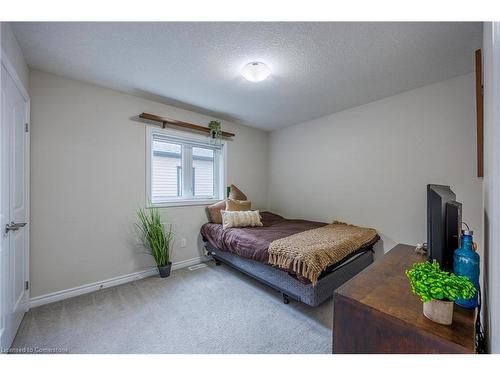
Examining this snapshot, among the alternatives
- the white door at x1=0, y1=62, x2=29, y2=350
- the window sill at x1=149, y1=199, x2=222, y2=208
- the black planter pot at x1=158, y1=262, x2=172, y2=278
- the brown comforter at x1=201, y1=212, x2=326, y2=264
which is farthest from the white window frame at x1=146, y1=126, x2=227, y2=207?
the white door at x1=0, y1=62, x2=29, y2=350

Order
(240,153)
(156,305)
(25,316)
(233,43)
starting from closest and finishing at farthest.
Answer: (233,43) → (25,316) → (156,305) → (240,153)

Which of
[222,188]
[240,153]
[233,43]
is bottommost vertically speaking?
[222,188]

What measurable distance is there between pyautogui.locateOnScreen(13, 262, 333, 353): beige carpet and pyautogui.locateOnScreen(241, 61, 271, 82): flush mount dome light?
86.8 inches

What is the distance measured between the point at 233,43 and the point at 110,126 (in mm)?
1770

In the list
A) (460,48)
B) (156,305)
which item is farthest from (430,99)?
(156,305)

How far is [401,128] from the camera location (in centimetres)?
250

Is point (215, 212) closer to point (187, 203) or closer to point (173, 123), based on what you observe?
point (187, 203)

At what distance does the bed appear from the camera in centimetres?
184

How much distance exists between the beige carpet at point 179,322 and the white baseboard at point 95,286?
0.26 feet

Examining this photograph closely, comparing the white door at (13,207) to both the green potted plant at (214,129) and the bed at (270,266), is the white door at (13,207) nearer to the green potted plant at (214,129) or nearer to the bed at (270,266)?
the bed at (270,266)

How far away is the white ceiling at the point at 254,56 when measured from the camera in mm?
1496

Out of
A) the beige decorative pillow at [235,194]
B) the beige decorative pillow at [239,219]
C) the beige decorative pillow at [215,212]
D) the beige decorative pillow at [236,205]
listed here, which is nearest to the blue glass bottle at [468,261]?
the beige decorative pillow at [239,219]

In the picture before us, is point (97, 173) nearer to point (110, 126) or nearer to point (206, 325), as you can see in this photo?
point (110, 126)

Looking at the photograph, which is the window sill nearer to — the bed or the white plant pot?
the bed
